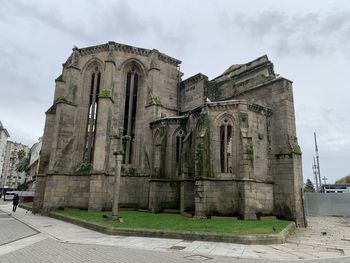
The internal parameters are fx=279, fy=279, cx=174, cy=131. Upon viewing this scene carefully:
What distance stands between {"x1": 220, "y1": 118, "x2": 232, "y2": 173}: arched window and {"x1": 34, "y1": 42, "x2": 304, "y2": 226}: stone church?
7 cm

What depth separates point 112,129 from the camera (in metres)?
24.9

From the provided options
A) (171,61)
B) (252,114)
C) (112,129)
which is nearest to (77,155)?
(112,129)

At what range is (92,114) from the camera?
2627cm

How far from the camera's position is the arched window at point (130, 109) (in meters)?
25.9

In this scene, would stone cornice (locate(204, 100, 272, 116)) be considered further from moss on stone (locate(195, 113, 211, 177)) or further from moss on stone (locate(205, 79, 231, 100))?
moss on stone (locate(205, 79, 231, 100))

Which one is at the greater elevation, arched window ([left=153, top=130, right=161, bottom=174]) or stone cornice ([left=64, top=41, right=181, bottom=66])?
stone cornice ([left=64, top=41, right=181, bottom=66])

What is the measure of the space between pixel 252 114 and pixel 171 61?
1273 centimetres

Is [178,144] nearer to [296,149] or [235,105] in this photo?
[235,105]

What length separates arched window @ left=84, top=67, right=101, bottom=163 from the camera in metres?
25.5

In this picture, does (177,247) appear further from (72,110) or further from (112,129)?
(72,110)

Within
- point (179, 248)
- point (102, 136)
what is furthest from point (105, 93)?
point (179, 248)

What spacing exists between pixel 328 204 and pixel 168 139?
681 inches

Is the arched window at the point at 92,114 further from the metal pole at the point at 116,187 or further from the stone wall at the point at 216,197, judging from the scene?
the stone wall at the point at 216,197

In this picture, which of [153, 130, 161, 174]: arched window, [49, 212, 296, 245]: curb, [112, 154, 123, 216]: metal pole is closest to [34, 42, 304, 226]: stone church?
[153, 130, 161, 174]: arched window
